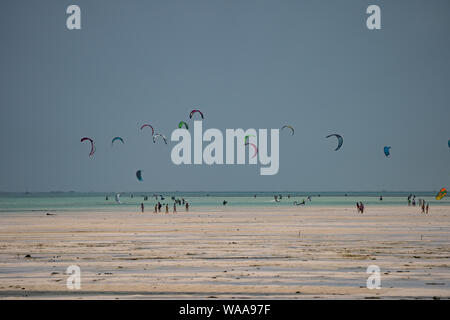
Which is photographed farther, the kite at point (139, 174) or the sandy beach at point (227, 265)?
the kite at point (139, 174)

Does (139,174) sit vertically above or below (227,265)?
above

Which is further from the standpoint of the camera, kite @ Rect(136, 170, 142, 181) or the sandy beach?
kite @ Rect(136, 170, 142, 181)

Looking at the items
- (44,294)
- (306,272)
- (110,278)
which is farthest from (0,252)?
(306,272)

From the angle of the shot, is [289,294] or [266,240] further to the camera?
[266,240]

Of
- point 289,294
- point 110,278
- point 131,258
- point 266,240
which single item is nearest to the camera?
point 289,294

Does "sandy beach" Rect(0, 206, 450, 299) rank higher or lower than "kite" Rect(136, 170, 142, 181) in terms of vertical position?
lower

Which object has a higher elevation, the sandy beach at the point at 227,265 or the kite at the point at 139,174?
the kite at the point at 139,174

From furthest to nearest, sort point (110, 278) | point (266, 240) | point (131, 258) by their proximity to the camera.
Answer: point (266, 240) < point (131, 258) < point (110, 278)

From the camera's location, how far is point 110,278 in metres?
15.9

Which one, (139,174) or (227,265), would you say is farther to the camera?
(139,174)
